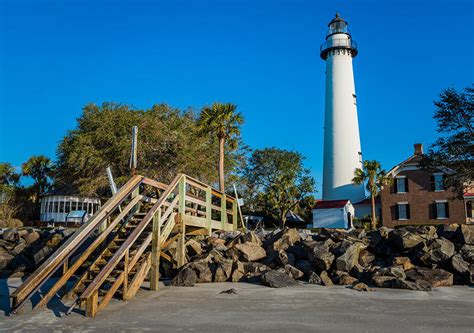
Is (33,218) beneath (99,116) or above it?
beneath

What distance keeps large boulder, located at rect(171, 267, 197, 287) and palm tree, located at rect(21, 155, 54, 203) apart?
36629 mm

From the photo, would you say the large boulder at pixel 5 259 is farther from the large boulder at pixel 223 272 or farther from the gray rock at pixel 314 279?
the gray rock at pixel 314 279

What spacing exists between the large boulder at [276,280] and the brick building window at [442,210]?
27.6 metres

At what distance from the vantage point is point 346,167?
36.6 meters

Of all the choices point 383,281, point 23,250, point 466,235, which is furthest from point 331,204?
point 383,281

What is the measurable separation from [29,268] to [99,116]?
59.7ft

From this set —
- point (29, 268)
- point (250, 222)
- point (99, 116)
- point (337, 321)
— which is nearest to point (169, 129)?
point (99, 116)

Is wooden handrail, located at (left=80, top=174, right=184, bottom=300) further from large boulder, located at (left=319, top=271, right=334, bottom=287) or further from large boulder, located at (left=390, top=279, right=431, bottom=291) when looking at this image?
large boulder, located at (left=390, top=279, right=431, bottom=291)

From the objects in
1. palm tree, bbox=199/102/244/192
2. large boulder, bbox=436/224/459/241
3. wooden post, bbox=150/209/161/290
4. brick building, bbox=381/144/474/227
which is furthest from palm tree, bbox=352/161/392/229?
wooden post, bbox=150/209/161/290

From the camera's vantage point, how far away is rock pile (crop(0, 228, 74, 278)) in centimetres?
1389

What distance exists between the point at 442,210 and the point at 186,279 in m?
29.4

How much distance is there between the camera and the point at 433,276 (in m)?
10.0

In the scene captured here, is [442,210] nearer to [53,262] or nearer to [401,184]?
[401,184]

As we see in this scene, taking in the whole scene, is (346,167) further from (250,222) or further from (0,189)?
(0,189)
